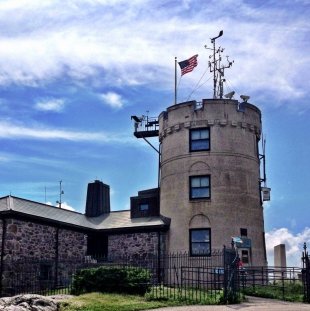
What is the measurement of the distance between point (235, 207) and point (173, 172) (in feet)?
12.6

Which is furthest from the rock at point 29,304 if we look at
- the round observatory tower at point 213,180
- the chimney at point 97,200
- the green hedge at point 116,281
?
the chimney at point 97,200

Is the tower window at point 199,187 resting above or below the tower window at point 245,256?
above

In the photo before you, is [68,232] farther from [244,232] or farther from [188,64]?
[188,64]

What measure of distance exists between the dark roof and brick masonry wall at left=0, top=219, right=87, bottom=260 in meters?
0.54

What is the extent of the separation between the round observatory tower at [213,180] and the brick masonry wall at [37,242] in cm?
497

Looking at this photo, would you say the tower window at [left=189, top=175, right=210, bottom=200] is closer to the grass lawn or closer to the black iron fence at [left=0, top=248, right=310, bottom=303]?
the black iron fence at [left=0, top=248, right=310, bottom=303]

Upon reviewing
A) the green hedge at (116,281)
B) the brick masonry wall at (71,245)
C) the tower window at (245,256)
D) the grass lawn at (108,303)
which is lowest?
the grass lawn at (108,303)

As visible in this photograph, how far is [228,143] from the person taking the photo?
2734 centimetres

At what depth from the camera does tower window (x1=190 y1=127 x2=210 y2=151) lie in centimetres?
2755

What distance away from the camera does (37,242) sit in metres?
25.1

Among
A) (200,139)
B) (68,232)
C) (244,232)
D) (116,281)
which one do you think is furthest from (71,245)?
(116,281)

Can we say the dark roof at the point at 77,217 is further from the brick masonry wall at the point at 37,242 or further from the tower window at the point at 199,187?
the tower window at the point at 199,187

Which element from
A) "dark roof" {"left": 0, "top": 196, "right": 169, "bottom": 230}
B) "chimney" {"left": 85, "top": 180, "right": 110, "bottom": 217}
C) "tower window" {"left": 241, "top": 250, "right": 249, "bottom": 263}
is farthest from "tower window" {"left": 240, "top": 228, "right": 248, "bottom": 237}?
"chimney" {"left": 85, "top": 180, "right": 110, "bottom": 217}

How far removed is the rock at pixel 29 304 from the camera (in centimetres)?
1560
